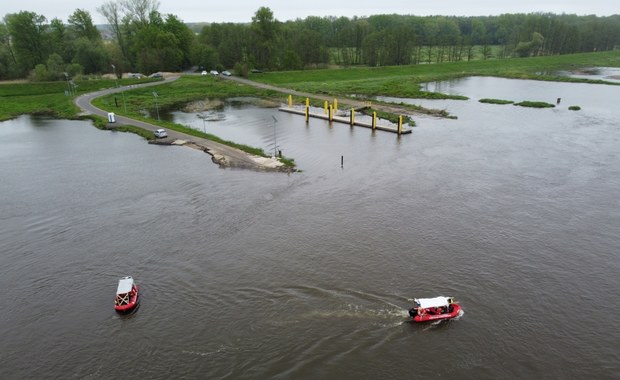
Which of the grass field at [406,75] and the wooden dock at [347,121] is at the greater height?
the grass field at [406,75]

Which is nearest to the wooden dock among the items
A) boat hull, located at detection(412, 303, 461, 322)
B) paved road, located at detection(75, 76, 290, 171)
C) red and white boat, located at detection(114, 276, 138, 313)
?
paved road, located at detection(75, 76, 290, 171)

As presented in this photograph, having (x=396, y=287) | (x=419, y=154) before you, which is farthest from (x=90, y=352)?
(x=419, y=154)

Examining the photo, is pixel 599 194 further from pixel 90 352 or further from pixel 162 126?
pixel 162 126

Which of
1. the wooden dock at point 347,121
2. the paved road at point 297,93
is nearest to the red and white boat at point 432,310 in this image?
the wooden dock at point 347,121

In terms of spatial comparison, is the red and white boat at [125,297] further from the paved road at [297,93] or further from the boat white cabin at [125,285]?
the paved road at [297,93]

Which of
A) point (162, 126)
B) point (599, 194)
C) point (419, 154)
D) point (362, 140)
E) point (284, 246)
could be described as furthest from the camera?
point (162, 126)

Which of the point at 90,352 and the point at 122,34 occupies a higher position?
the point at 122,34

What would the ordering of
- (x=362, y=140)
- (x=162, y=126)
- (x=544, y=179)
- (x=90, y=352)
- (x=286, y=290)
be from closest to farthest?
(x=90, y=352) → (x=286, y=290) → (x=544, y=179) → (x=362, y=140) → (x=162, y=126)
